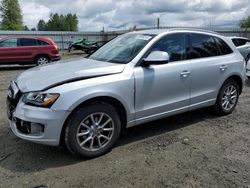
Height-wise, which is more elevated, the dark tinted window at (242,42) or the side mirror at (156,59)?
the dark tinted window at (242,42)

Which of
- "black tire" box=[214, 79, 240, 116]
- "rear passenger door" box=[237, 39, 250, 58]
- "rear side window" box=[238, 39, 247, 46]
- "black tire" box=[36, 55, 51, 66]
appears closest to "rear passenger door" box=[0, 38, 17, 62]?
"black tire" box=[36, 55, 51, 66]

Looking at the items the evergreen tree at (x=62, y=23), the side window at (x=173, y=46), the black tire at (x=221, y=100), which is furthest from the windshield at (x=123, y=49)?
the evergreen tree at (x=62, y=23)

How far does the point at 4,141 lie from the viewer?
4418 mm

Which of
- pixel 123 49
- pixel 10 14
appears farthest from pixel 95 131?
pixel 10 14

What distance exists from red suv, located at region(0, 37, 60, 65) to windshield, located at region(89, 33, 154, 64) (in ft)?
32.6

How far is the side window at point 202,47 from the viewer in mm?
4934

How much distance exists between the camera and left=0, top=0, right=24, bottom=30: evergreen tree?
59438mm

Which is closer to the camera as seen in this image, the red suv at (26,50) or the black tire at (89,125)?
the black tire at (89,125)

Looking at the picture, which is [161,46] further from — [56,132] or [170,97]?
[56,132]

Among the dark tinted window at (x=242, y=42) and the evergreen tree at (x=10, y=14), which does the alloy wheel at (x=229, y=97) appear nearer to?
the dark tinted window at (x=242, y=42)

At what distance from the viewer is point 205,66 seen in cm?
496

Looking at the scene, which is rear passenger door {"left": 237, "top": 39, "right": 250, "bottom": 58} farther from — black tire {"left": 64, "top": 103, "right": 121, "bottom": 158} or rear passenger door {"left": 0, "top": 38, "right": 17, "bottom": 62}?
black tire {"left": 64, "top": 103, "right": 121, "bottom": 158}

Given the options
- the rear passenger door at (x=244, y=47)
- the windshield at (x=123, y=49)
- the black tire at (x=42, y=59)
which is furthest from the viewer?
the black tire at (x=42, y=59)

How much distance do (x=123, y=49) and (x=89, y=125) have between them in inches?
56.6
